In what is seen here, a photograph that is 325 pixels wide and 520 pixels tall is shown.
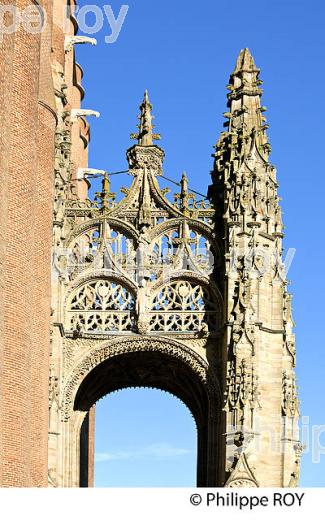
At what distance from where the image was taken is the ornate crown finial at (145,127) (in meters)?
42.7

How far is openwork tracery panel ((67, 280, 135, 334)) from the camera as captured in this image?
41.0m

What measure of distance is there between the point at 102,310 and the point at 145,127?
5.23 meters

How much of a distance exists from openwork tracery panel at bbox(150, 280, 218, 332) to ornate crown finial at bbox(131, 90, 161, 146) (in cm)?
404

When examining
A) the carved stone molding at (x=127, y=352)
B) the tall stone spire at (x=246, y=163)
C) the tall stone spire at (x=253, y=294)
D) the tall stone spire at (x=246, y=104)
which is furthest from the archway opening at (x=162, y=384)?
the tall stone spire at (x=246, y=104)

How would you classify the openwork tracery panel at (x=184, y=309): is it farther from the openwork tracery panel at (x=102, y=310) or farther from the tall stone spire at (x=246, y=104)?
the tall stone spire at (x=246, y=104)

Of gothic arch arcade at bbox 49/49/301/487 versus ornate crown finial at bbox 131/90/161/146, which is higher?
ornate crown finial at bbox 131/90/161/146

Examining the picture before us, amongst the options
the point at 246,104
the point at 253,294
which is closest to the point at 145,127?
the point at 246,104

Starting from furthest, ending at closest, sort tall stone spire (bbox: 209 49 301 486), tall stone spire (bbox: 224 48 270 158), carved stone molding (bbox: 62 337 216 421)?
tall stone spire (bbox: 224 48 270 158)
carved stone molding (bbox: 62 337 216 421)
tall stone spire (bbox: 209 49 301 486)

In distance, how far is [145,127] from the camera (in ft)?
141

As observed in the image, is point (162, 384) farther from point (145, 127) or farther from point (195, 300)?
point (145, 127)

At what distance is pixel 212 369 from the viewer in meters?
40.6

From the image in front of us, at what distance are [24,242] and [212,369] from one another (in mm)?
8909

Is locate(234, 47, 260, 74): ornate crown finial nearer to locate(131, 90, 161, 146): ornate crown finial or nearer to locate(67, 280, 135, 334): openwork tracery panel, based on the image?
locate(131, 90, 161, 146): ornate crown finial

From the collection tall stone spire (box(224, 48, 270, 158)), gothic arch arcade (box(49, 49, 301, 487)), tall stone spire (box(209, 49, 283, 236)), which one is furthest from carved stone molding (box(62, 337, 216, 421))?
tall stone spire (box(224, 48, 270, 158))
